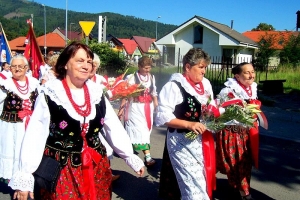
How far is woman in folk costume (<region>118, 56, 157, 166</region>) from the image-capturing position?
21.3 ft

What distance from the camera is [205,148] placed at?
385cm

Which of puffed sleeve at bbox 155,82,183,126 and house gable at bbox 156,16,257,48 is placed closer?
puffed sleeve at bbox 155,82,183,126

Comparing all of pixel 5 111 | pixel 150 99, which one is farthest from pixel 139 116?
pixel 5 111

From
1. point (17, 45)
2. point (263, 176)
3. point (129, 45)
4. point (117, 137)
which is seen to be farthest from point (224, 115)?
point (129, 45)

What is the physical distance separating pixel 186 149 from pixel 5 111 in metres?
2.76

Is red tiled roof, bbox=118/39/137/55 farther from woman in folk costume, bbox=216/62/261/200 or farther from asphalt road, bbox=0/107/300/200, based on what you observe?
woman in folk costume, bbox=216/62/261/200

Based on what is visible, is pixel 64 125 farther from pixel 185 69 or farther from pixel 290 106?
pixel 290 106

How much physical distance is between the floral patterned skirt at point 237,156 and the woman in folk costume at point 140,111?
1.99 meters

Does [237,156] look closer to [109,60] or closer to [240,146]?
[240,146]

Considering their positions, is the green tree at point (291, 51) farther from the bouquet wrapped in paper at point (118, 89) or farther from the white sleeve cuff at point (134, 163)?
the white sleeve cuff at point (134, 163)

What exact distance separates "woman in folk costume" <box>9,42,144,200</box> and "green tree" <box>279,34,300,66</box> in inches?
819

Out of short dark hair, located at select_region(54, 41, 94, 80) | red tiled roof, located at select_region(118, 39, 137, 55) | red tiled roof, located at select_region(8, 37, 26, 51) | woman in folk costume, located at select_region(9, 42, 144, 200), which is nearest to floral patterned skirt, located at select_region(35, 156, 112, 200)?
woman in folk costume, located at select_region(9, 42, 144, 200)

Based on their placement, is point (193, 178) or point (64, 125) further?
point (193, 178)

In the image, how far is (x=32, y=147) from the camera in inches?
106
